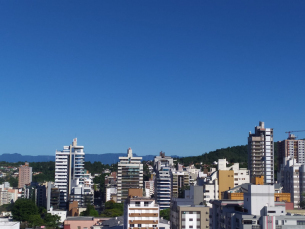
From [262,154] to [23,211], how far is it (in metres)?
46.3

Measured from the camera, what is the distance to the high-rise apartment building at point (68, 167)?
10605 centimetres

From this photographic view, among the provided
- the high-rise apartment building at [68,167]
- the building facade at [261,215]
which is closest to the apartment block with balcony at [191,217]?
the building facade at [261,215]

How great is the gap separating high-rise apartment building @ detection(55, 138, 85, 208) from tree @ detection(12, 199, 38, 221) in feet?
85.5

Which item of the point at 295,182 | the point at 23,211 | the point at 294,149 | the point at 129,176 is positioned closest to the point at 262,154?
the point at 295,182

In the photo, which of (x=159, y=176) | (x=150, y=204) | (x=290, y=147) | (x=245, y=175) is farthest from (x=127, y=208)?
(x=290, y=147)

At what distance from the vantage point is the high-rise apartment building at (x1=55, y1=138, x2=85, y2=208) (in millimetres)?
106050

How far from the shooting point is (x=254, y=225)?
36.1 m

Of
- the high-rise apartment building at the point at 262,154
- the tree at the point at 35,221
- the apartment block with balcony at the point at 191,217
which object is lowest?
the tree at the point at 35,221

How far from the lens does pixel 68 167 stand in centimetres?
10881

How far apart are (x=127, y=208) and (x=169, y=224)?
11.1 m

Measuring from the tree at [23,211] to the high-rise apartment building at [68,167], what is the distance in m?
26.1

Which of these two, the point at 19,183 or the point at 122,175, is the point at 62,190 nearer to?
the point at 122,175

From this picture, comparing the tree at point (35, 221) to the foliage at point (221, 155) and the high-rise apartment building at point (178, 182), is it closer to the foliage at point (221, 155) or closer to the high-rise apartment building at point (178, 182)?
the high-rise apartment building at point (178, 182)

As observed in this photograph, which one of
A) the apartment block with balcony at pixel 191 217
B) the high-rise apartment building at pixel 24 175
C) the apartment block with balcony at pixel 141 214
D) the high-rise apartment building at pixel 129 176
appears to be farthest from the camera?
the high-rise apartment building at pixel 24 175
